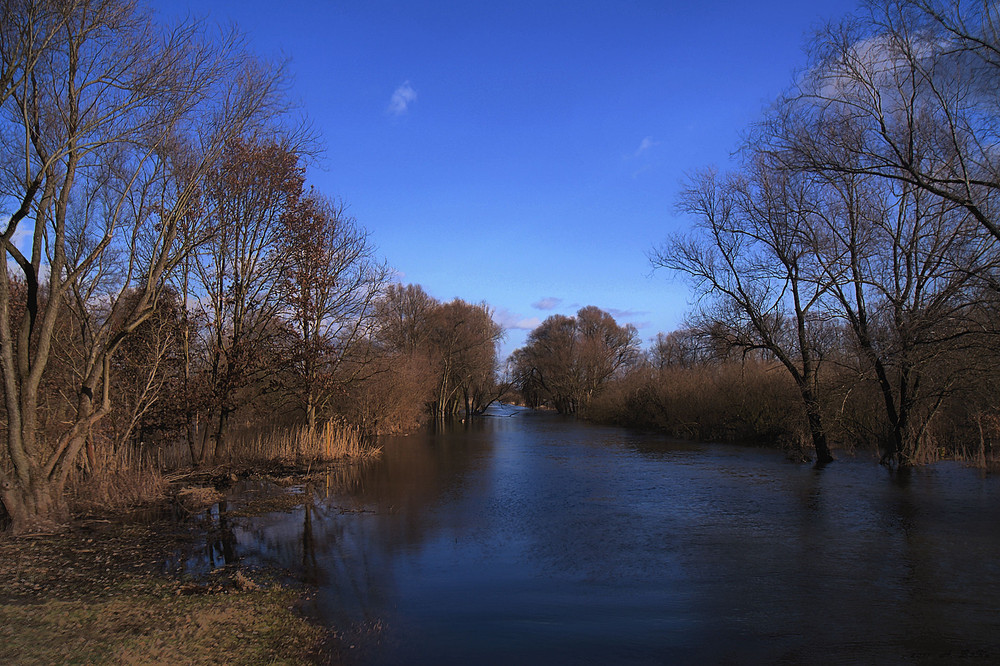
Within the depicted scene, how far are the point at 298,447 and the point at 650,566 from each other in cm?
1123

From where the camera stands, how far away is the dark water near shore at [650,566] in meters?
5.07

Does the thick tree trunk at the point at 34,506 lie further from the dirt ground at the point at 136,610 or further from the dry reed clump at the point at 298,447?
the dry reed clump at the point at 298,447

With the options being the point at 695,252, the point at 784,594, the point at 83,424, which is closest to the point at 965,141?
the point at 784,594

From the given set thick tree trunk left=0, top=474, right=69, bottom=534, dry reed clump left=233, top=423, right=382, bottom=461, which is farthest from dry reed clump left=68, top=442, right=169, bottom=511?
dry reed clump left=233, top=423, right=382, bottom=461

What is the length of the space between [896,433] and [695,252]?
6.90 m

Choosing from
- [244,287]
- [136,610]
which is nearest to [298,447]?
[244,287]

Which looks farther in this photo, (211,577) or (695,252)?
(695,252)

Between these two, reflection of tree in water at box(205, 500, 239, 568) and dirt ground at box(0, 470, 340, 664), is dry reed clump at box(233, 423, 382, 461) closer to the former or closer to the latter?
reflection of tree in water at box(205, 500, 239, 568)

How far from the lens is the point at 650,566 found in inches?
289

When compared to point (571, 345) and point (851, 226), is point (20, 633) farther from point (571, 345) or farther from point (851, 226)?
point (571, 345)

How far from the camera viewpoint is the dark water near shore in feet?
16.6

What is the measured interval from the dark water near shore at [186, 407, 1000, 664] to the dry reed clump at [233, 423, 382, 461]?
2.77 metres

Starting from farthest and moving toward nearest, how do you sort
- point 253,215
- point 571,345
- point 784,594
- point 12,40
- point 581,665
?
point 571,345, point 253,215, point 12,40, point 784,594, point 581,665

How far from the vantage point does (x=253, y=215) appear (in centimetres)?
1460
